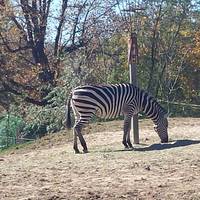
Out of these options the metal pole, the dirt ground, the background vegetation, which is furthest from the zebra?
the background vegetation

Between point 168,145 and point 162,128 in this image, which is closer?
point 168,145

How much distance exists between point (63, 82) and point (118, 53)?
6.73m

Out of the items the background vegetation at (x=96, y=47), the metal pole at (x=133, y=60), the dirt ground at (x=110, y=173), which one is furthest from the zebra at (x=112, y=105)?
the background vegetation at (x=96, y=47)

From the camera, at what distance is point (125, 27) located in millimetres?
28656

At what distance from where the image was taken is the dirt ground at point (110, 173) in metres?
7.05

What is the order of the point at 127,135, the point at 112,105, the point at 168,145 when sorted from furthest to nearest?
the point at 112,105, the point at 127,135, the point at 168,145

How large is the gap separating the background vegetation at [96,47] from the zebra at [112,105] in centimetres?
1342

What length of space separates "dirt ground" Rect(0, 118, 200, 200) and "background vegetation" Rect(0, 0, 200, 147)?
14.8 m

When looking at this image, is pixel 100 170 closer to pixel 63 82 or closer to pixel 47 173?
pixel 47 173

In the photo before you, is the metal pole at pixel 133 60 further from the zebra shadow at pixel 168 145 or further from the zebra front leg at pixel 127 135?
the zebra shadow at pixel 168 145

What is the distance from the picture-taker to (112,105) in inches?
493

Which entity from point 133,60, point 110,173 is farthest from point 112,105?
point 110,173

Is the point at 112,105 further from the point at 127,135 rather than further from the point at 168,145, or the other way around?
the point at 168,145

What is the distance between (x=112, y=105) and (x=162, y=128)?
1178 millimetres
